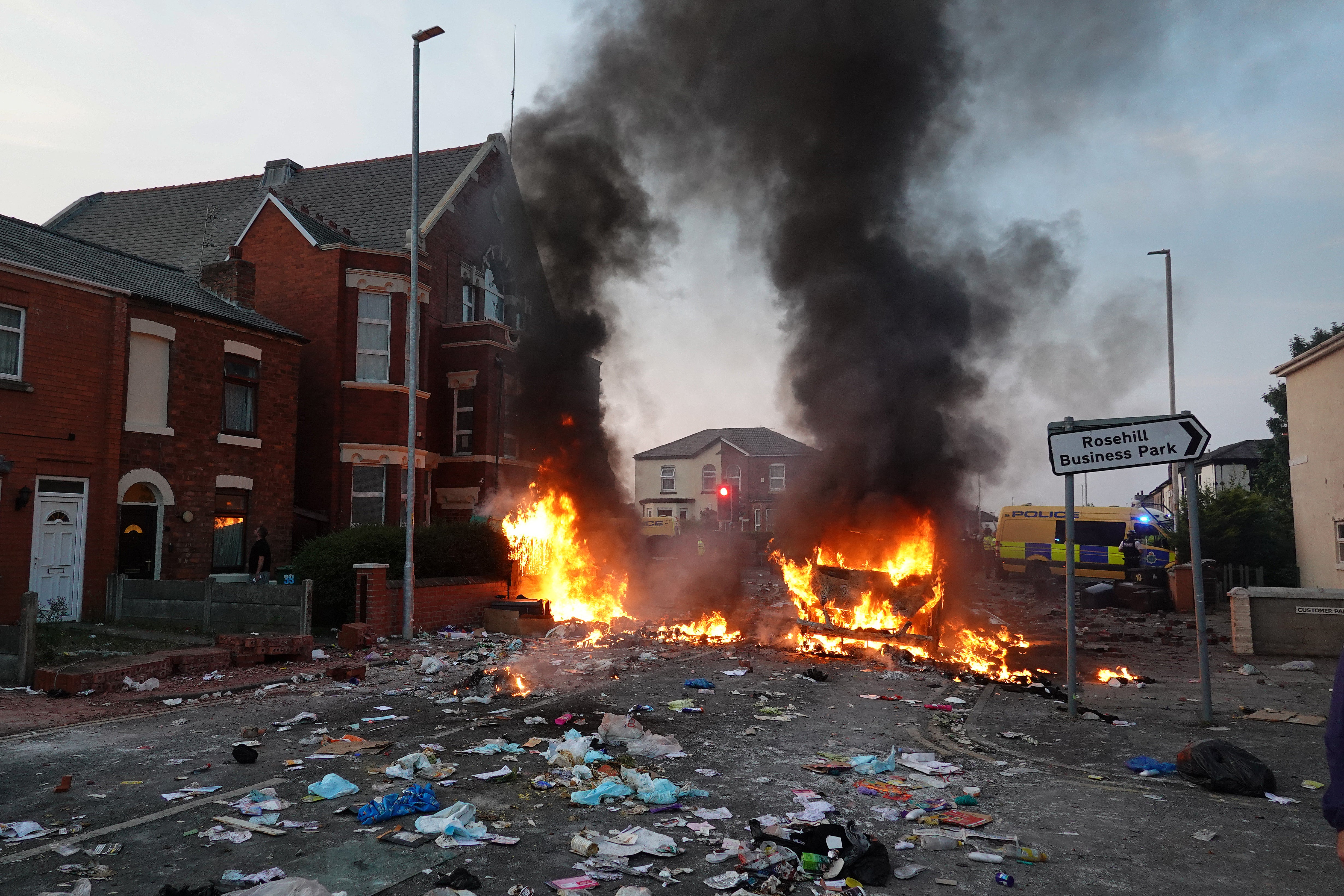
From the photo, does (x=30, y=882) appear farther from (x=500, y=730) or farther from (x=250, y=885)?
(x=500, y=730)

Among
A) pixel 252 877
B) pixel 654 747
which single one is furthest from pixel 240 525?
pixel 252 877

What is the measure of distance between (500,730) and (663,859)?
3.33 meters

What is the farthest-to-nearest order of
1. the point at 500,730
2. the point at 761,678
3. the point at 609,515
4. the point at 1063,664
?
1. the point at 609,515
2. the point at 1063,664
3. the point at 761,678
4. the point at 500,730

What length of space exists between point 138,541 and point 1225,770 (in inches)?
661

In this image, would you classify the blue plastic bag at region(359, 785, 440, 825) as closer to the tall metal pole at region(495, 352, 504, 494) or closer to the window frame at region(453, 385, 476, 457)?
the tall metal pole at region(495, 352, 504, 494)

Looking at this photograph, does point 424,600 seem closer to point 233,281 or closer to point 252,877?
point 233,281

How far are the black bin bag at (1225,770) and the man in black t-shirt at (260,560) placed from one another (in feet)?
48.9

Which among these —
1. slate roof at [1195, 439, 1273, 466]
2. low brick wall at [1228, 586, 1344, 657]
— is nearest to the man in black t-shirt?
low brick wall at [1228, 586, 1344, 657]

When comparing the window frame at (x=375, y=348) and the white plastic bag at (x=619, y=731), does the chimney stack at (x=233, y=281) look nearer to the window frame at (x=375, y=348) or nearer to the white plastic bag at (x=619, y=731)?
the window frame at (x=375, y=348)

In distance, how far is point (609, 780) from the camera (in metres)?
5.69

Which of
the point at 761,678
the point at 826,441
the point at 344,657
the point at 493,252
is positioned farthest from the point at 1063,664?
the point at 493,252

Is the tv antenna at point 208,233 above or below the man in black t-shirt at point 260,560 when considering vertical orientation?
above

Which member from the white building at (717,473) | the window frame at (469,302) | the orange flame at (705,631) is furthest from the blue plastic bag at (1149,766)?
the white building at (717,473)

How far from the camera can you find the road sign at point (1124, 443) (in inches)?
299
